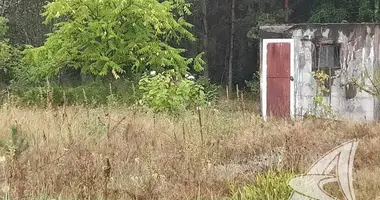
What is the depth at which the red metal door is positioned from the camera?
14.2m

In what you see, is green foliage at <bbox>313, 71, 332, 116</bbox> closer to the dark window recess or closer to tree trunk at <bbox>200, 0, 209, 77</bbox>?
the dark window recess

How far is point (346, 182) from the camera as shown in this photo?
5.29 meters

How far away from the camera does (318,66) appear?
1375 cm

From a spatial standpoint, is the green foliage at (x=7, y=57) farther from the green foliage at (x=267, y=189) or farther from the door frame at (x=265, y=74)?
the green foliage at (x=267, y=189)

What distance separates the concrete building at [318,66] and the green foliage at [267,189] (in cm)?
848

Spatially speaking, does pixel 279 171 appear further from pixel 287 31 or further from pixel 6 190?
pixel 287 31

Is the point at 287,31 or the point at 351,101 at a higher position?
the point at 287,31

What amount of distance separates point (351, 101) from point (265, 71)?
2.37 meters

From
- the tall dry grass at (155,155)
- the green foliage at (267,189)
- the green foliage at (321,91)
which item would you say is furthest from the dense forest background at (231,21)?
the green foliage at (267,189)

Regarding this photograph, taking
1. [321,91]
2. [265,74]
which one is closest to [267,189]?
[321,91]

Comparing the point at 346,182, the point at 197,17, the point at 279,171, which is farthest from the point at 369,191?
the point at 197,17

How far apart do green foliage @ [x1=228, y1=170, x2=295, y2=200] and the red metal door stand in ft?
30.0

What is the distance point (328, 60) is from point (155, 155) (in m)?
8.65

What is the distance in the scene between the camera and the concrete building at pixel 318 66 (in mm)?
13461
